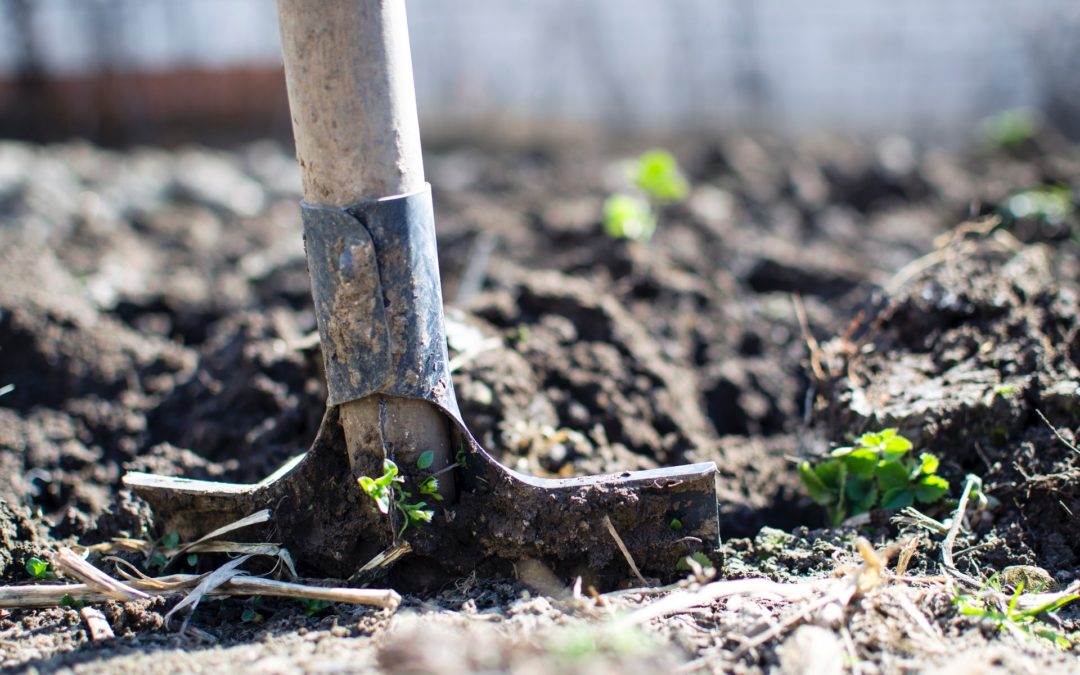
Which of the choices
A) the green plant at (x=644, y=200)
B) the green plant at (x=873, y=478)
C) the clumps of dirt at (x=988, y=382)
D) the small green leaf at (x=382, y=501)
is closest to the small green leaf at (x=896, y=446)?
the green plant at (x=873, y=478)

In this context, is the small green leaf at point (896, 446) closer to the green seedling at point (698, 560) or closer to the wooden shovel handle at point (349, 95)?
the green seedling at point (698, 560)

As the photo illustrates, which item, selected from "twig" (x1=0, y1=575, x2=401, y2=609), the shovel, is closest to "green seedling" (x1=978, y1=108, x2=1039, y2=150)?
the shovel

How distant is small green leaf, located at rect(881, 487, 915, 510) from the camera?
2.13 m

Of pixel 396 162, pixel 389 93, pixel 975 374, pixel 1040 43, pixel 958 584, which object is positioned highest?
pixel 1040 43

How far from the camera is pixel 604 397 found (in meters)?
2.71

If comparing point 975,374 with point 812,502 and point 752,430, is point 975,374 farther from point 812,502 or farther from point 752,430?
point 752,430

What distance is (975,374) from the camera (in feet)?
7.76

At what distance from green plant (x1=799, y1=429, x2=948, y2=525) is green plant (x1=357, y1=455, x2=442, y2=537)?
37.2 inches

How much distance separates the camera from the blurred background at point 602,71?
9719mm

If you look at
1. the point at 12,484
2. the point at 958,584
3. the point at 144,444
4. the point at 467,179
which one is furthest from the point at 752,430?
the point at 467,179

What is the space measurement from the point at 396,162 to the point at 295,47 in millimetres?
278

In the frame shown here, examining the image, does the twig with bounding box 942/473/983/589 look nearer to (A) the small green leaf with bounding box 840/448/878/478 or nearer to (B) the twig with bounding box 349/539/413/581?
(A) the small green leaf with bounding box 840/448/878/478

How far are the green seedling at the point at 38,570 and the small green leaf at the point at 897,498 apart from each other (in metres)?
1.90

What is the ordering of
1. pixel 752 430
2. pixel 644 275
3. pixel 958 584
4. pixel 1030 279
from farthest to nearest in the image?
pixel 644 275, pixel 752 430, pixel 1030 279, pixel 958 584
